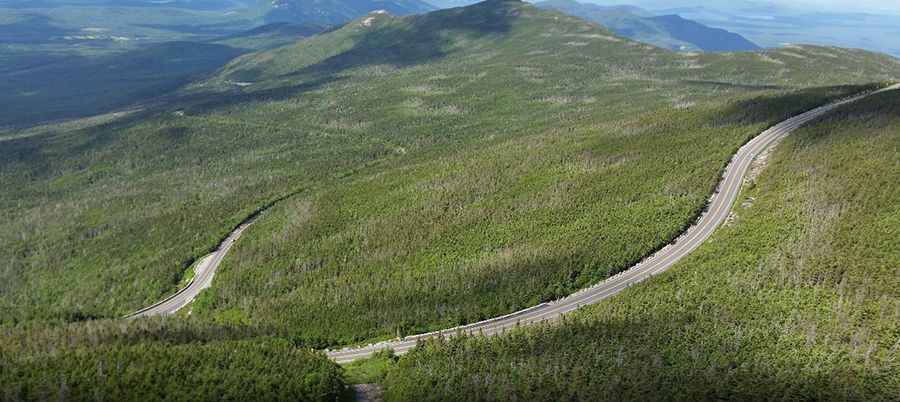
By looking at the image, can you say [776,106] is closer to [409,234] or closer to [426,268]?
[409,234]

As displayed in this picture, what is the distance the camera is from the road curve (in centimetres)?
8944

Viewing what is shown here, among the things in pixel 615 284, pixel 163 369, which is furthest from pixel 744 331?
pixel 163 369

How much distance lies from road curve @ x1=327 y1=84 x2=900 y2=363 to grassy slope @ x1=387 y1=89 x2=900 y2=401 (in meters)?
5.15

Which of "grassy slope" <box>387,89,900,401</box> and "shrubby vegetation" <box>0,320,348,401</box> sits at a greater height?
"grassy slope" <box>387,89,900,401</box>

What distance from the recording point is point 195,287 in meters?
126

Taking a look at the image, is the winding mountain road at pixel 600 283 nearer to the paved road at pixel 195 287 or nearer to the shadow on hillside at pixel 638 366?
the paved road at pixel 195 287

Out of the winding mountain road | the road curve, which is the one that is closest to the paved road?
the winding mountain road

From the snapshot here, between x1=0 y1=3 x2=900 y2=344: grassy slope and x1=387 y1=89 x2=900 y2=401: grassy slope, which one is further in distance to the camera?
x1=0 y1=3 x2=900 y2=344: grassy slope

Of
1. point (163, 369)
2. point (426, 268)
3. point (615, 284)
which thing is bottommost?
point (426, 268)

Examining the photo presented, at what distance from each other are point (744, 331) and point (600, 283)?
28903 mm

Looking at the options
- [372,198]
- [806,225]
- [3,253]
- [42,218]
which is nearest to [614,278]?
[806,225]

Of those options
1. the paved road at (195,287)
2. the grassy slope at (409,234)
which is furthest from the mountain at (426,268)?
the paved road at (195,287)

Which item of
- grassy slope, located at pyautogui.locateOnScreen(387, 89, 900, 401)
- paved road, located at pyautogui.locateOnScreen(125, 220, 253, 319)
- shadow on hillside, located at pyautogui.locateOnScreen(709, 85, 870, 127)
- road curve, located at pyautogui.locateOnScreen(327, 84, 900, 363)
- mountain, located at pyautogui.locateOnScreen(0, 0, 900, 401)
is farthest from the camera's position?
shadow on hillside, located at pyautogui.locateOnScreen(709, 85, 870, 127)

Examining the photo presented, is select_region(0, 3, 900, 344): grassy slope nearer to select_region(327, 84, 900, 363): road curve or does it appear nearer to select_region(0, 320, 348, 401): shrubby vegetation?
select_region(327, 84, 900, 363): road curve
